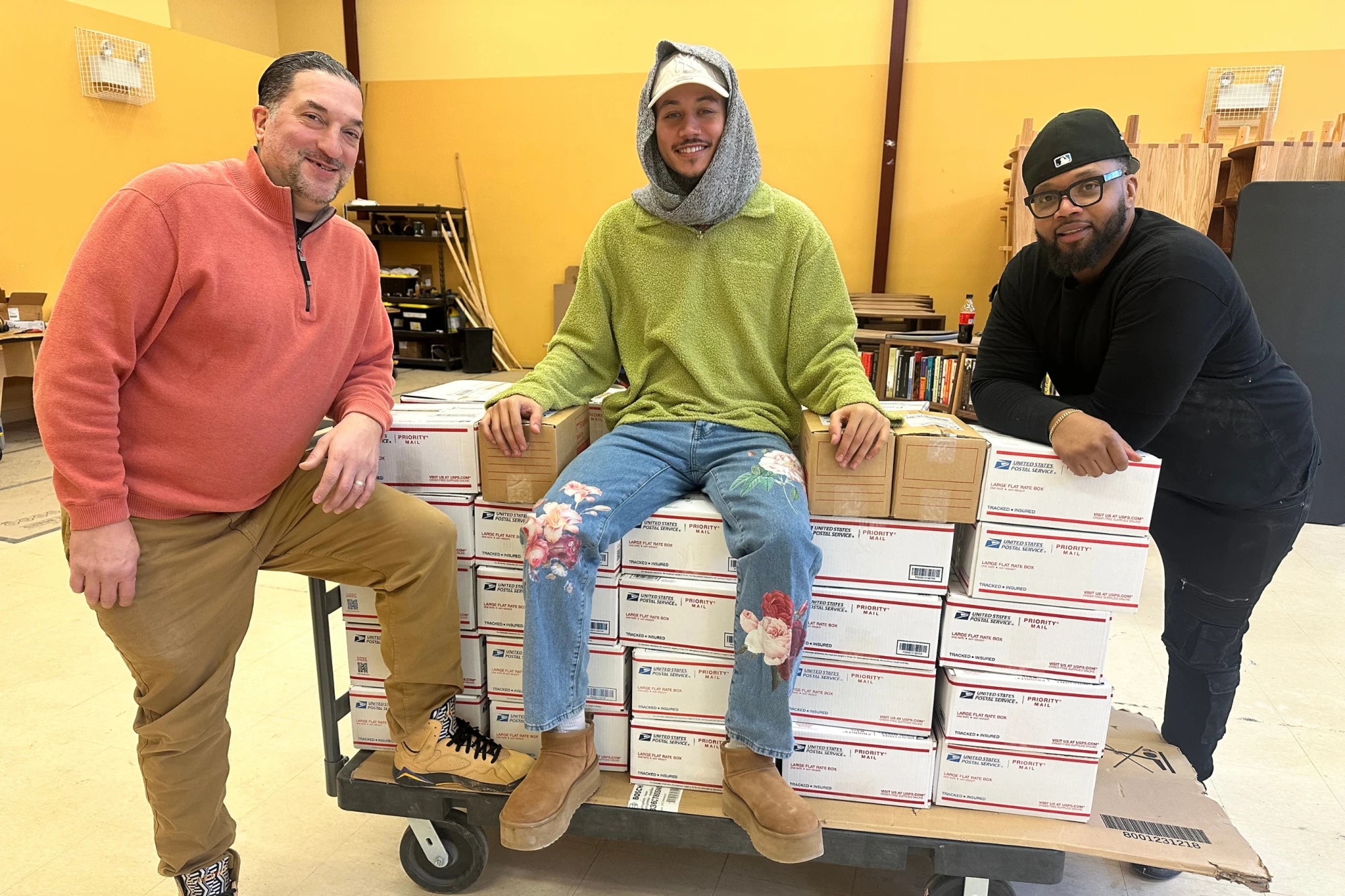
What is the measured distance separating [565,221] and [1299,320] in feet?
17.7

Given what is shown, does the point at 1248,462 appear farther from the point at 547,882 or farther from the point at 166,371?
the point at 166,371

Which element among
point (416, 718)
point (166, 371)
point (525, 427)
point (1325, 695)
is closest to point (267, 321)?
point (166, 371)

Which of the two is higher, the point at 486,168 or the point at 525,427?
the point at 486,168

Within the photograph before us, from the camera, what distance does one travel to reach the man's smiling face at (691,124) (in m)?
1.69

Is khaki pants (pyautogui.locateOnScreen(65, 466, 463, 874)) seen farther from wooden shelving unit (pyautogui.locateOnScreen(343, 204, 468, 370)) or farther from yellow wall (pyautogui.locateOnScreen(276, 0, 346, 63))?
yellow wall (pyautogui.locateOnScreen(276, 0, 346, 63))

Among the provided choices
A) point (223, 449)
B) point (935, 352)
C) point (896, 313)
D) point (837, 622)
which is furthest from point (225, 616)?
point (896, 313)

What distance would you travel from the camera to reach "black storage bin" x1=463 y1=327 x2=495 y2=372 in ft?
24.3

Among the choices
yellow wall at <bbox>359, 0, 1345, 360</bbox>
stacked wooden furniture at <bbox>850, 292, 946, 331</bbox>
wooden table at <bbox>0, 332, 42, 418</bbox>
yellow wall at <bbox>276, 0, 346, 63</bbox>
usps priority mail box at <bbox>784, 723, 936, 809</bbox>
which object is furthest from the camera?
yellow wall at <bbox>276, 0, 346, 63</bbox>

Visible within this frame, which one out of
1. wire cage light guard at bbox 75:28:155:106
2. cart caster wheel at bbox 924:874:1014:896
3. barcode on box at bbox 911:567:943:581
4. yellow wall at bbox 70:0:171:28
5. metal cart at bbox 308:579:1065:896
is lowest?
cart caster wheel at bbox 924:874:1014:896

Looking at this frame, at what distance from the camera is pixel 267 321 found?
1406 millimetres

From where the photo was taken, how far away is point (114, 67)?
5.73 m

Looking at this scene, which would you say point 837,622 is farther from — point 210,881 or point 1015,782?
point 210,881

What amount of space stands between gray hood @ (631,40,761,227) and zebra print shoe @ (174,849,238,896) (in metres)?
1.47

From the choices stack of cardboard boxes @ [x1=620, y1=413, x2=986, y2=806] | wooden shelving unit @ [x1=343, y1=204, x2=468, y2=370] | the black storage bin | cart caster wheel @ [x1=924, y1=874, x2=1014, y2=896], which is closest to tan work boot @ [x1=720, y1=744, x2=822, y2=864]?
stack of cardboard boxes @ [x1=620, y1=413, x2=986, y2=806]
